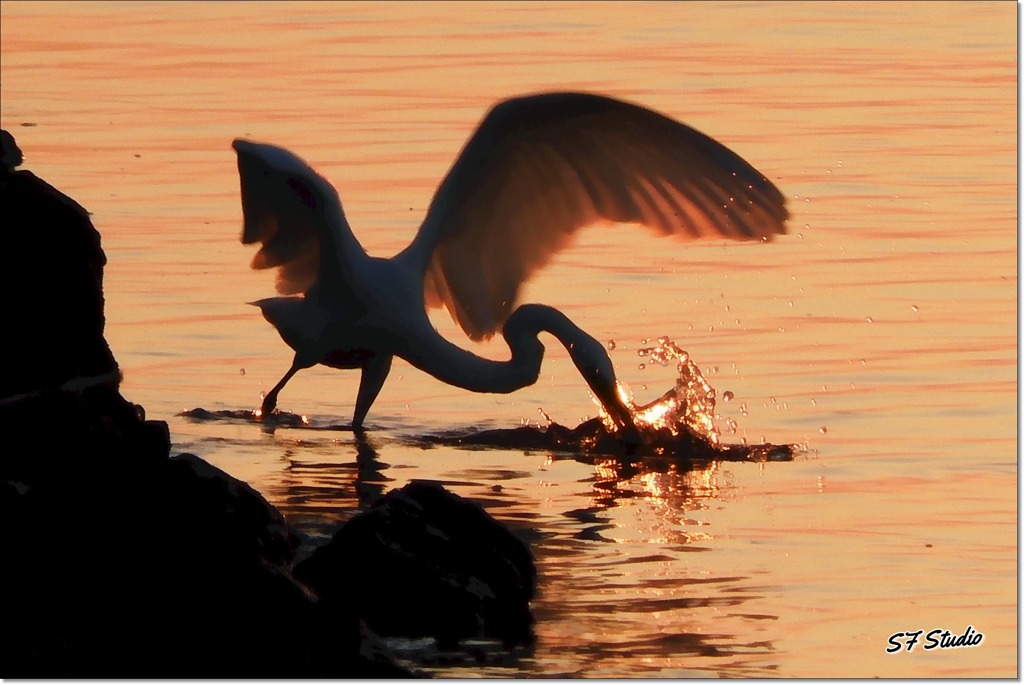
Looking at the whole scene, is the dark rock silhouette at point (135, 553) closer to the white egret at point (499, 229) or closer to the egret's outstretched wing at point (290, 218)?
the egret's outstretched wing at point (290, 218)

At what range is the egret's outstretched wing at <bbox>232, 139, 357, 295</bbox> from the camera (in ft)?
35.4

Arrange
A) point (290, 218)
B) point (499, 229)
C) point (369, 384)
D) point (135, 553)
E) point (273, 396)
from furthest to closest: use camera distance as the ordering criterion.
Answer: point (369, 384)
point (499, 229)
point (273, 396)
point (290, 218)
point (135, 553)

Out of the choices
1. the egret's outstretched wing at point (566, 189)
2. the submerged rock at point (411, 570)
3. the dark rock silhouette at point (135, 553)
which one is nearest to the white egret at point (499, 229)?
the egret's outstretched wing at point (566, 189)

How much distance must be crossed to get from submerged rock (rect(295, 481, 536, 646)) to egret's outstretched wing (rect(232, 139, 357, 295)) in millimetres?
2724

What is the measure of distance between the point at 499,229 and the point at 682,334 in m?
1.78

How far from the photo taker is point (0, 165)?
782 centimetres

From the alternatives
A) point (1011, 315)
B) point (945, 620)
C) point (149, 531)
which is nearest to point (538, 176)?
point (1011, 315)

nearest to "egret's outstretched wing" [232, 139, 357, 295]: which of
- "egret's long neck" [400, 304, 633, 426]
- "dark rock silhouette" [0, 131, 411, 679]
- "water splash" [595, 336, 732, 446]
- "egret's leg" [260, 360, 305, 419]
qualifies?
"egret's leg" [260, 360, 305, 419]

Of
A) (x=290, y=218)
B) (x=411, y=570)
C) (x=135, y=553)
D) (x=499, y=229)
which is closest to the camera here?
(x=135, y=553)

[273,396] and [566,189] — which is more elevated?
[566,189]

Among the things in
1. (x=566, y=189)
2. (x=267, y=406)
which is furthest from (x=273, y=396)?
(x=566, y=189)

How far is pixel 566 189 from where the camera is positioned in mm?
12109

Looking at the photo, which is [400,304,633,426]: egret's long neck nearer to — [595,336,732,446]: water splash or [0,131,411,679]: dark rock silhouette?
[595,336,732,446]: water splash

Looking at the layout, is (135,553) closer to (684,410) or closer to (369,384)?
(369,384)
